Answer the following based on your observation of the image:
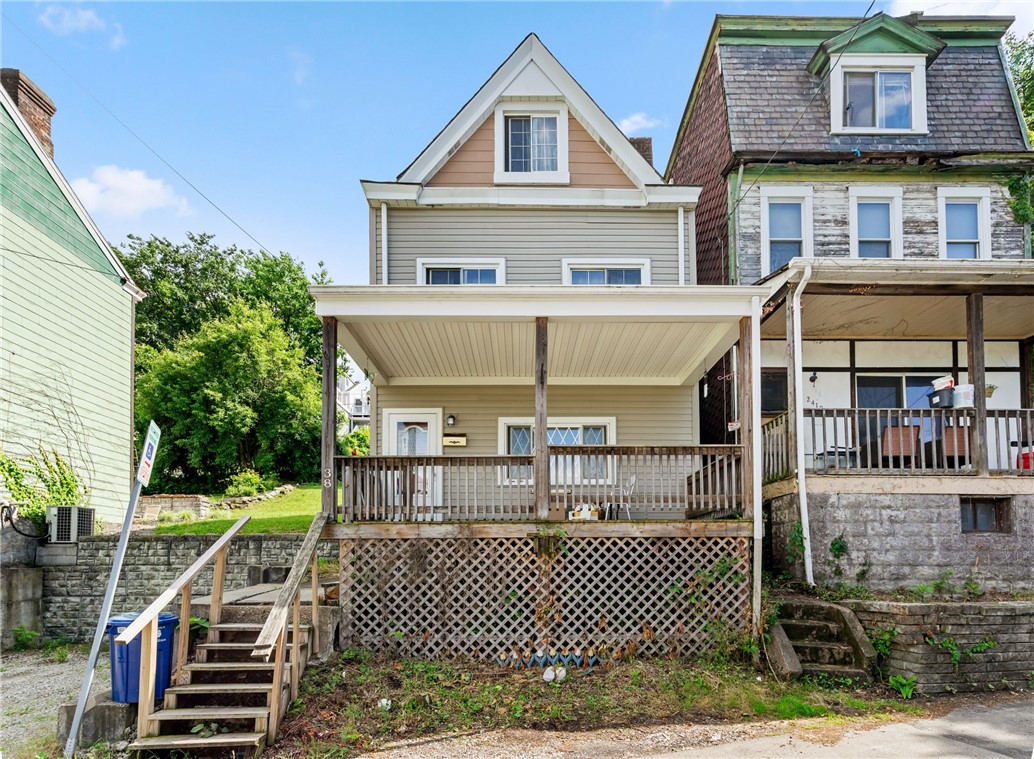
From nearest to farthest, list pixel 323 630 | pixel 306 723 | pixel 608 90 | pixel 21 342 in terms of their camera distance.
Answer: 1. pixel 306 723
2. pixel 323 630
3. pixel 21 342
4. pixel 608 90

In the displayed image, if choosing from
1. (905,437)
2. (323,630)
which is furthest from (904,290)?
(323,630)

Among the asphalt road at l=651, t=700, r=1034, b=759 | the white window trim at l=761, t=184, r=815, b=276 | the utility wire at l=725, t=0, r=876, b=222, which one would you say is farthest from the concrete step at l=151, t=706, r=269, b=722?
the utility wire at l=725, t=0, r=876, b=222

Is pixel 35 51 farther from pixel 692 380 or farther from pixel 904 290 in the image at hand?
pixel 904 290

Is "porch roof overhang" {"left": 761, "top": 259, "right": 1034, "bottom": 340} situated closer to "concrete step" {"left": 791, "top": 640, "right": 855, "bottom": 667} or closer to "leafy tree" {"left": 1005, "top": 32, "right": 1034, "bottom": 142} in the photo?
"concrete step" {"left": 791, "top": 640, "right": 855, "bottom": 667}

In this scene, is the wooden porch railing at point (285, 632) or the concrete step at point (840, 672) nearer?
the wooden porch railing at point (285, 632)

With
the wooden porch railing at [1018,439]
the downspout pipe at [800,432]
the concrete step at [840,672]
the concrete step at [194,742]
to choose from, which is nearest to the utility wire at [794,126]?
the downspout pipe at [800,432]

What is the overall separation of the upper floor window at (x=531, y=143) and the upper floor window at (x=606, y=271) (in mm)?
1629

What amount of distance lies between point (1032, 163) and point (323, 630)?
41.1ft

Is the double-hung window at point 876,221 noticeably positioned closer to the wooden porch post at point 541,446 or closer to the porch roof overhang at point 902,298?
the porch roof overhang at point 902,298

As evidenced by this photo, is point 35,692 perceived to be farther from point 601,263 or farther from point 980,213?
point 980,213

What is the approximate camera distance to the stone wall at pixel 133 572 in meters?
11.4

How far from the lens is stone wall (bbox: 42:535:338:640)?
1141 cm

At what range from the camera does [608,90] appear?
12.9 metres

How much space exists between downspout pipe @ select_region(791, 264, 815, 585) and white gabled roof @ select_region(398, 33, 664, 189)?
3.59m
